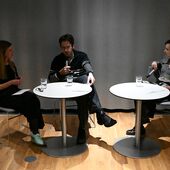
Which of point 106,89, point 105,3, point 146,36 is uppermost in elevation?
point 105,3

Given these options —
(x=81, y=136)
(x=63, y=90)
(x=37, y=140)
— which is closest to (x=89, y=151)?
(x=81, y=136)

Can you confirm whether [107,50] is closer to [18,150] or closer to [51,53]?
[51,53]

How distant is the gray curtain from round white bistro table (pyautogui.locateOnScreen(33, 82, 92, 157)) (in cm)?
110

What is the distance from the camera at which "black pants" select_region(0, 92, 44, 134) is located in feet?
11.3

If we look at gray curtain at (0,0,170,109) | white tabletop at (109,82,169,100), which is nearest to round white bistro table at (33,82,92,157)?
white tabletop at (109,82,169,100)

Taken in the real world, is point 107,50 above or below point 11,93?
above

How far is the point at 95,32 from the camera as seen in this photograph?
437cm

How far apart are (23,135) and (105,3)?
209 cm

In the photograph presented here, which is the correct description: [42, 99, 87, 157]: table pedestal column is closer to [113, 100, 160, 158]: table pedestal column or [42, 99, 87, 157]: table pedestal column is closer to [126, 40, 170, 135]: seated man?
[113, 100, 160, 158]: table pedestal column

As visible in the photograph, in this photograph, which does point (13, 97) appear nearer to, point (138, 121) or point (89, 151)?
point (89, 151)

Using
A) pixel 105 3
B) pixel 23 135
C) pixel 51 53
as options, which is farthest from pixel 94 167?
pixel 105 3

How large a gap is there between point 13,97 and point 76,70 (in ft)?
3.02

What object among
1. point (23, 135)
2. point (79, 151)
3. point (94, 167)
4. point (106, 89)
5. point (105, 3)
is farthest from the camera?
point (106, 89)

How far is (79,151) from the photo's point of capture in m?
3.39
